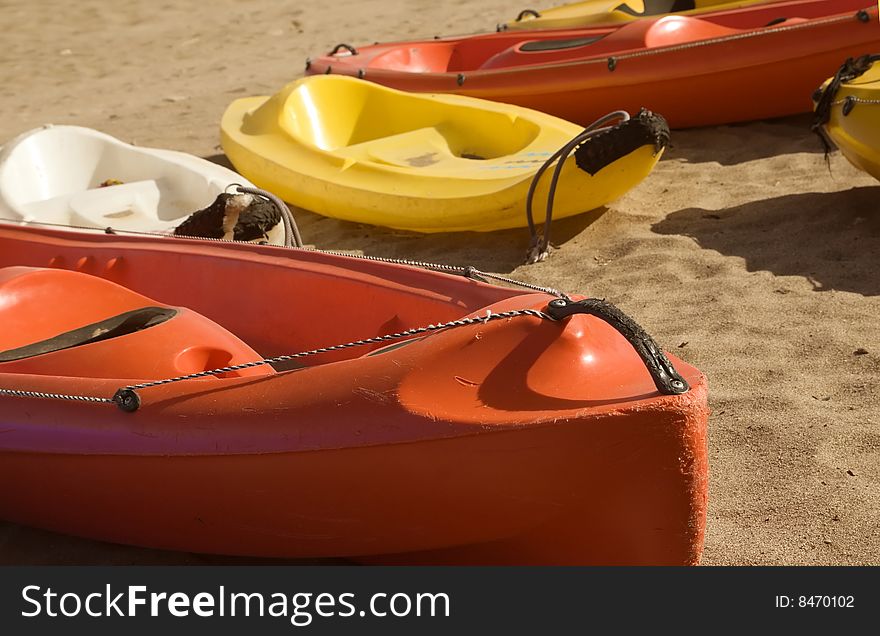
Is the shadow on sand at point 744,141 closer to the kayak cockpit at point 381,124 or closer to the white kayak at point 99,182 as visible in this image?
the kayak cockpit at point 381,124

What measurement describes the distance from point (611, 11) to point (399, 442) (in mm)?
5219

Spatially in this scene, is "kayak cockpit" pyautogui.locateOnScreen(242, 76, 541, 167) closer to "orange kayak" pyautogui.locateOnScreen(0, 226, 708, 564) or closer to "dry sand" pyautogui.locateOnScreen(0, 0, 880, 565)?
"dry sand" pyautogui.locateOnScreen(0, 0, 880, 565)

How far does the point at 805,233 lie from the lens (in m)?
4.66

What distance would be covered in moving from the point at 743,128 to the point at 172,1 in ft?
23.5

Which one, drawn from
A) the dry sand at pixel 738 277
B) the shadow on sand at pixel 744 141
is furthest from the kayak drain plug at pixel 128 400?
the shadow on sand at pixel 744 141

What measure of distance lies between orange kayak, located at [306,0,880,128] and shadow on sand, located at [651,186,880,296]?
0.98 m

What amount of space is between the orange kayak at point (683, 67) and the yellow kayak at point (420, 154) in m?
0.44

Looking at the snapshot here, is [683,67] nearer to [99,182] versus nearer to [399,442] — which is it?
[99,182]

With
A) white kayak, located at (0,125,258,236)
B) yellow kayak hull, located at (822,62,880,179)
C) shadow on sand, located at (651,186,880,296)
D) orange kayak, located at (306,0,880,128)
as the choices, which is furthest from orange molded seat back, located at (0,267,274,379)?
orange kayak, located at (306,0,880,128)

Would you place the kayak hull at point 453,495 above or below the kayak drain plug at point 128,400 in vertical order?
below

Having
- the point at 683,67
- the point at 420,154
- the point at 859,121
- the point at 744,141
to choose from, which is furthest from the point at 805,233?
the point at 420,154

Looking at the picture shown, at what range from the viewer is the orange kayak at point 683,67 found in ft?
18.6

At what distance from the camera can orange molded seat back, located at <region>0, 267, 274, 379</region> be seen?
2.99m

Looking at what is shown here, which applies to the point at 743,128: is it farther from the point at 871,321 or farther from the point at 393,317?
the point at 393,317
